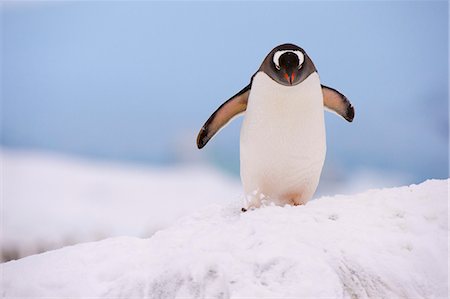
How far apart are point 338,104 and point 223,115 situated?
0.57 meters

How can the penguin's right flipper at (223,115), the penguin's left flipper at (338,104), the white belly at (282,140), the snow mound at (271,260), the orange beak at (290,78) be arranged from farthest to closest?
the penguin's left flipper at (338,104) → the penguin's right flipper at (223,115) → the white belly at (282,140) → the orange beak at (290,78) → the snow mound at (271,260)

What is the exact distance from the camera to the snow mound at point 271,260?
1.69m

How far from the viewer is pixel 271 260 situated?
1.73m

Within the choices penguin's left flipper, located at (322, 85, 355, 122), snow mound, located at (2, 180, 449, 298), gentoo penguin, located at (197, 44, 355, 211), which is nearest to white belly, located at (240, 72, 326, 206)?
gentoo penguin, located at (197, 44, 355, 211)

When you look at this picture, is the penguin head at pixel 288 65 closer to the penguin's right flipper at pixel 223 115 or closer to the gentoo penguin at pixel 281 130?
the gentoo penguin at pixel 281 130

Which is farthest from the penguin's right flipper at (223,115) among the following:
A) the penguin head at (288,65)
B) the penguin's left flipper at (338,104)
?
the penguin's left flipper at (338,104)

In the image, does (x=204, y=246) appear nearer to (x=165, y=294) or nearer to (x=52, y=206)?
(x=165, y=294)

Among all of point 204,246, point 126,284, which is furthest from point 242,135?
point 126,284

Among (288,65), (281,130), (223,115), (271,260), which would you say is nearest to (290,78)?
(288,65)

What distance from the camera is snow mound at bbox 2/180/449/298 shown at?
169 cm

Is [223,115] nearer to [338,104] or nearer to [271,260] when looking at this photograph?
[338,104]

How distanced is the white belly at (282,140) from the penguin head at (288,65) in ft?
0.15

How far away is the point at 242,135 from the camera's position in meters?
2.60

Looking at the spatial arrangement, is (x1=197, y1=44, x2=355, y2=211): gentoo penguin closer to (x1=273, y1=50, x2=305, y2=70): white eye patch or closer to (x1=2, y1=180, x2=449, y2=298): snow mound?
(x1=273, y1=50, x2=305, y2=70): white eye patch
